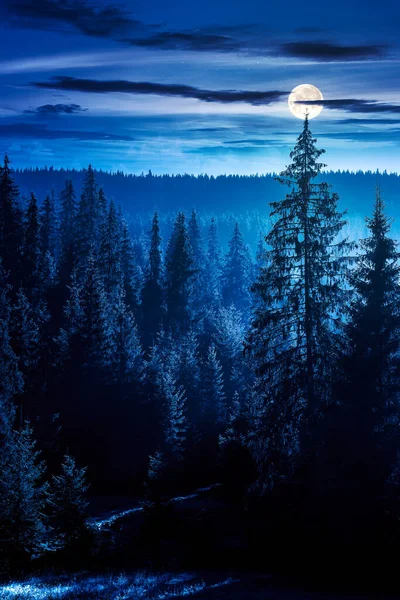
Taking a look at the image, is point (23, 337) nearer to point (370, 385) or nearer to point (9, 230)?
point (9, 230)

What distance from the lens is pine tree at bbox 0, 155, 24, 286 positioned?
52.3m

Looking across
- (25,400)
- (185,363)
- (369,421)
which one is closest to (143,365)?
(185,363)

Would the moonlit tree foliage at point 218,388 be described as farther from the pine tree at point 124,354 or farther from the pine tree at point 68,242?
the pine tree at point 68,242

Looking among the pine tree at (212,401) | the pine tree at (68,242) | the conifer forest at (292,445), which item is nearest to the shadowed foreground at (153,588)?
the conifer forest at (292,445)

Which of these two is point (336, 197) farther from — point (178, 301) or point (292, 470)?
point (178, 301)

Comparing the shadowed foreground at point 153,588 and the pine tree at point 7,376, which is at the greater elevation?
the pine tree at point 7,376

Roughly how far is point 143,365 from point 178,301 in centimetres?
1697

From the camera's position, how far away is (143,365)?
4184cm

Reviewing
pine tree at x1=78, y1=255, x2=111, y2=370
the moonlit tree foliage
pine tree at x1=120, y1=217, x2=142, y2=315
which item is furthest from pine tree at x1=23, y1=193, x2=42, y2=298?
pine tree at x1=78, y1=255, x2=111, y2=370

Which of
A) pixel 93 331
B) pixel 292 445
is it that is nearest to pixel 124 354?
pixel 93 331

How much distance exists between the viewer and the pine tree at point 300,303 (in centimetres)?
1906

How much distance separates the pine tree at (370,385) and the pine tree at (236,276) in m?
62.5

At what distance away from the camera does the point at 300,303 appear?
63.6 ft

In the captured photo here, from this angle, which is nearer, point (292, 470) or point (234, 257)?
point (292, 470)
